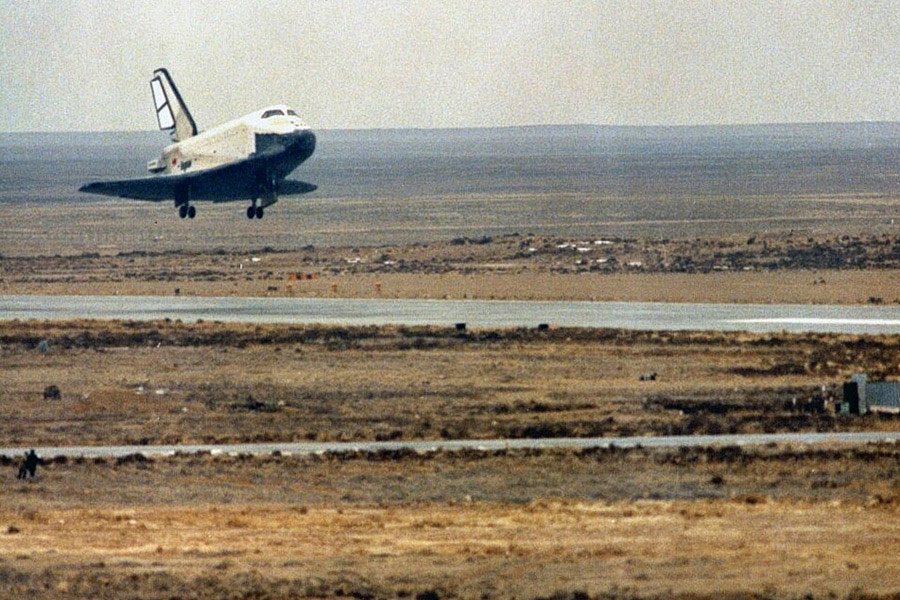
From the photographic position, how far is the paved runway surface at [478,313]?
73.8 m

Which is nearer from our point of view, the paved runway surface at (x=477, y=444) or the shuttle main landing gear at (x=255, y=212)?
the paved runway surface at (x=477, y=444)

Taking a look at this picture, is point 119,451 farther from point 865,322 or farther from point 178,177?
point 178,177

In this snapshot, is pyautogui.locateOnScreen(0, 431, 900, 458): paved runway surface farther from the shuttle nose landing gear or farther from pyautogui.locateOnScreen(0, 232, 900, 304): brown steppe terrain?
the shuttle nose landing gear

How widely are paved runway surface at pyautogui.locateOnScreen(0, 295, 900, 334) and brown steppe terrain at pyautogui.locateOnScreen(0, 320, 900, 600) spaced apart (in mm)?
4951

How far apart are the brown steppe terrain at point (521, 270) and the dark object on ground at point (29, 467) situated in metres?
49.6

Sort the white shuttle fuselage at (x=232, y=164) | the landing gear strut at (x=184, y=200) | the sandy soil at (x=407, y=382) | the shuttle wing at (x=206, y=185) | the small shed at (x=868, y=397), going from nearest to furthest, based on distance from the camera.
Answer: the sandy soil at (x=407, y=382) < the small shed at (x=868, y=397) < the white shuttle fuselage at (x=232, y=164) < the shuttle wing at (x=206, y=185) < the landing gear strut at (x=184, y=200)

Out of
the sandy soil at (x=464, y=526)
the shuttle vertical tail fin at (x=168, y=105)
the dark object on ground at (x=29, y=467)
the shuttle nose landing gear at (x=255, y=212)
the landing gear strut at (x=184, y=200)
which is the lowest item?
the sandy soil at (x=464, y=526)

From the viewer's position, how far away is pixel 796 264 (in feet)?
359

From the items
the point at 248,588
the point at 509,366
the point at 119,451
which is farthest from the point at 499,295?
the point at 248,588

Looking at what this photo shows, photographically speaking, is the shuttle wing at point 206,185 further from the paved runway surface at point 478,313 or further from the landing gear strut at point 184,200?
the paved runway surface at point 478,313

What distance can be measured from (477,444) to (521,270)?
63474mm

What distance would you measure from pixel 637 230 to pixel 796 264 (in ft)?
151

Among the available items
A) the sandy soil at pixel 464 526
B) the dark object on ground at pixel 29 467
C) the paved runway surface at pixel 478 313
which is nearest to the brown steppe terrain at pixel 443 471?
the sandy soil at pixel 464 526

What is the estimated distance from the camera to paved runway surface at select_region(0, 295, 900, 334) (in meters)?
73.8
